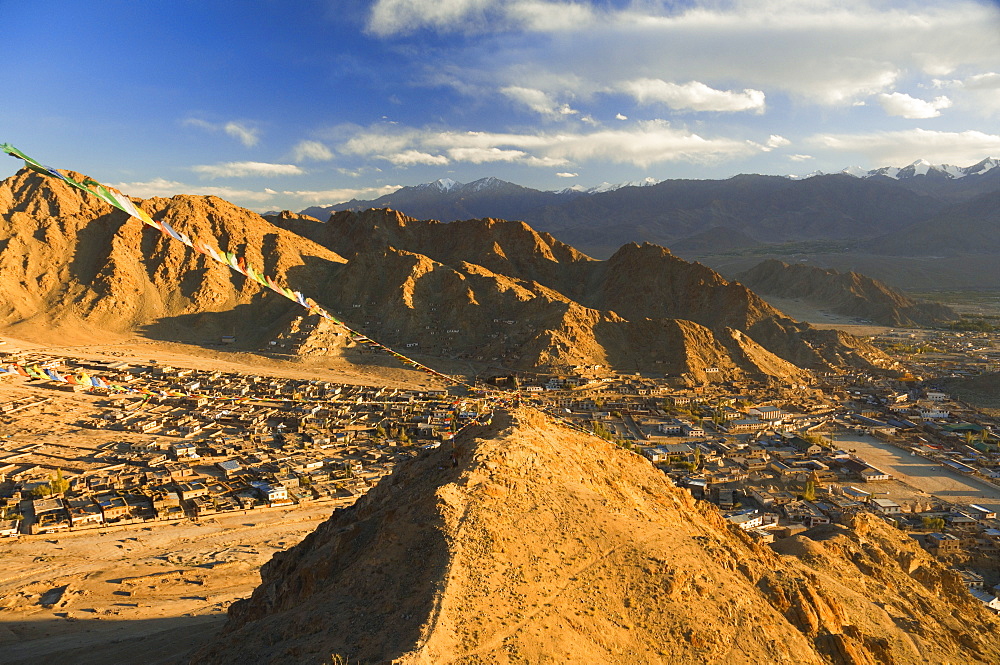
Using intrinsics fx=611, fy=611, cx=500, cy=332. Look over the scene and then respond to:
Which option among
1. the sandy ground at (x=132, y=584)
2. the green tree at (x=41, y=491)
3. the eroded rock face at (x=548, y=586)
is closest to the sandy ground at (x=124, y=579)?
the sandy ground at (x=132, y=584)

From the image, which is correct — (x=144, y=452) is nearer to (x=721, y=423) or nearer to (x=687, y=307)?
(x=721, y=423)

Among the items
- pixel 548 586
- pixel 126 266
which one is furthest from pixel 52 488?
pixel 126 266

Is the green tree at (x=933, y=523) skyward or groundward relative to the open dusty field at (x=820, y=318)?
groundward

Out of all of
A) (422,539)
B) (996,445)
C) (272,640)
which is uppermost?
(422,539)

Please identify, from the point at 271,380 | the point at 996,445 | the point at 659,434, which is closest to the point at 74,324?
the point at 271,380

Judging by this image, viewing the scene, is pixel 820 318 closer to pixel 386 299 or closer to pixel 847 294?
pixel 847 294

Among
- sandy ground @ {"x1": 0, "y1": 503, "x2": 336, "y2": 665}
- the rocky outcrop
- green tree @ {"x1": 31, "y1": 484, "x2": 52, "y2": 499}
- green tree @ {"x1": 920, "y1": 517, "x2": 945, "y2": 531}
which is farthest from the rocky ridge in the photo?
sandy ground @ {"x1": 0, "y1": 503, "x2": 336, "y2": 665}

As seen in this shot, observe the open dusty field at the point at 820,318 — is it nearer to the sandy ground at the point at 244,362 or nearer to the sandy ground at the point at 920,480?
the sandy ground at the point at 920,480
